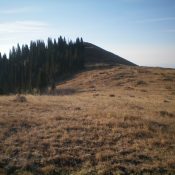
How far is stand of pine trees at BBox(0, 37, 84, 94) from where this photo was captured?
92312 millimetres

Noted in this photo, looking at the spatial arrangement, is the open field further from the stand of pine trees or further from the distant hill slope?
the distant hill slope

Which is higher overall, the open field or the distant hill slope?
the distant hill slope

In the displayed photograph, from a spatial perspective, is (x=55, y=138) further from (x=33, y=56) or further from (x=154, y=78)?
(x=33, y=56)

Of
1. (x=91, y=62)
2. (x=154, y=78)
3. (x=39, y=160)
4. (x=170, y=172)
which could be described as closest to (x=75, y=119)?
(x=39, y=160)

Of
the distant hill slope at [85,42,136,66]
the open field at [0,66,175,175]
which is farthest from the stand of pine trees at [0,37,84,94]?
the open field at [0,66,175,175]

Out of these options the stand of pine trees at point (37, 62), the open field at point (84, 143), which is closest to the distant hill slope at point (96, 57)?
the stand of pine trees at point (37, 62)

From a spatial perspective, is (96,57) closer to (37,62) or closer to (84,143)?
(37,62)

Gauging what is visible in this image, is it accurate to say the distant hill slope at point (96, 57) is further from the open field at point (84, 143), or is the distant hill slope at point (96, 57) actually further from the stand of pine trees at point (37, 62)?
the open field at point (84, 143)

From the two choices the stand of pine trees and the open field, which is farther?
the stand of pine trees

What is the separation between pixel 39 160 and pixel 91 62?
99002 mm

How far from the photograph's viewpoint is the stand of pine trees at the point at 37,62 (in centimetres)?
9231

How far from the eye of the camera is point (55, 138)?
49.6 feet

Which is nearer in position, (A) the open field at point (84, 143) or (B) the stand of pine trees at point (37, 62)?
(A) the open field at point (84, 143)

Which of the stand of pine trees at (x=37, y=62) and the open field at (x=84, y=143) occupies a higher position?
the stand of pine trees at (x=37, y=62)
